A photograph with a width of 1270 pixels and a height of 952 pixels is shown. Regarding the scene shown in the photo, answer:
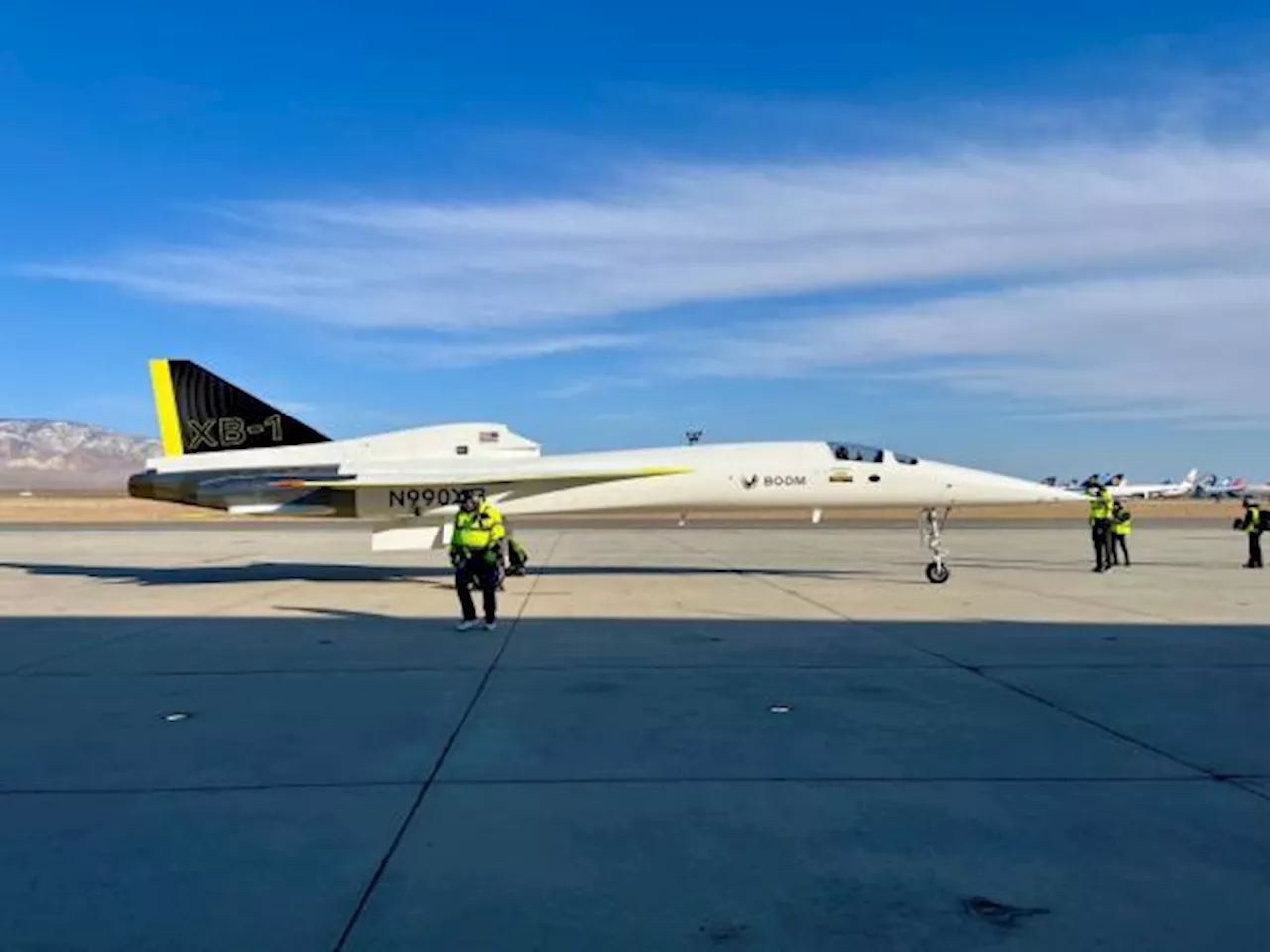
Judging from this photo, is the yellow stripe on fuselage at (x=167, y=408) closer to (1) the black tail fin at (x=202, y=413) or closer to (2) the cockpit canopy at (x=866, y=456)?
(1) the black tail fin at (x=202, y=413)

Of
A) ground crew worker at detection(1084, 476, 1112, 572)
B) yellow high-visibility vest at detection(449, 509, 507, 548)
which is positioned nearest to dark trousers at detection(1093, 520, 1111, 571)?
ground crew worker at detection(1084, 476, 1112, 572)

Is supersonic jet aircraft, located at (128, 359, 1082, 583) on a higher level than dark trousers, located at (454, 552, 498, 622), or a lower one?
higher

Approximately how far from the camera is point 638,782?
226 inches

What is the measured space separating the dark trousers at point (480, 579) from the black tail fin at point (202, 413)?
30.5 feet

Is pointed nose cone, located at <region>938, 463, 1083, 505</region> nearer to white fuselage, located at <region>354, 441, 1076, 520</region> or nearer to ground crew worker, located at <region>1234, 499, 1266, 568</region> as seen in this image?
white fuselage, located at <region>354, 441, 1076, 520</region>

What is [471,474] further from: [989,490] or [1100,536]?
[1100,536]

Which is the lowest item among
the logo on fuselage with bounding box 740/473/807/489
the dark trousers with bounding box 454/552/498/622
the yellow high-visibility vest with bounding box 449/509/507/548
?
the dark trousers with bounding box 454/552/498/622

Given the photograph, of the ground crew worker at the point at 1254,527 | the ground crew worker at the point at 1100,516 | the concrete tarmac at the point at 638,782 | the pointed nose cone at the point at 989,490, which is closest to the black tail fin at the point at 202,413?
the concrete tarmac at the point at 638,782

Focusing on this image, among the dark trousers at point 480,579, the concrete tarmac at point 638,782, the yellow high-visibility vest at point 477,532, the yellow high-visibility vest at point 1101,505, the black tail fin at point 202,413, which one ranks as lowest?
the concrete tarmac at point 638,782

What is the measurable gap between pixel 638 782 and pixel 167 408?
16.5m

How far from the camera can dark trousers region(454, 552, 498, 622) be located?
1211cm

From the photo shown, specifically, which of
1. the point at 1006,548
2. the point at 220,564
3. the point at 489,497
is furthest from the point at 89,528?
the point at 1006,548

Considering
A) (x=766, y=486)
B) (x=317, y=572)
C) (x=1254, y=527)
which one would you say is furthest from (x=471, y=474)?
(x=1254, y=527)

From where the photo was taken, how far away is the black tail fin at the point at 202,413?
1952 cm
